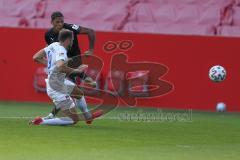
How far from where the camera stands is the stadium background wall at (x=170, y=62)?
18906 millimetres

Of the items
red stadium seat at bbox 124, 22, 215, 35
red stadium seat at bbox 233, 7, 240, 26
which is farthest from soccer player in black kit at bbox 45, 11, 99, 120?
red stadium seat at bbox 233, 7, 240, 26

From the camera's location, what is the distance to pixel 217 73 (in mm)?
18344

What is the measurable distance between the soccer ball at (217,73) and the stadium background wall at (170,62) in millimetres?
484

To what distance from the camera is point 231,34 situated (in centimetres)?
2073

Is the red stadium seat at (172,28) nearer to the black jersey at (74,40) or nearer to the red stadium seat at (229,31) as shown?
the red stadium seat at (229,31)

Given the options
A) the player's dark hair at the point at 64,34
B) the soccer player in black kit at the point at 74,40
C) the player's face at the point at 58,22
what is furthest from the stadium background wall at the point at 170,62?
the player's dark hair at the point at 64,34

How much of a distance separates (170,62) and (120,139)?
22.7 ft

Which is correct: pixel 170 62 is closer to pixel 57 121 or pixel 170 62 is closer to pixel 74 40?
pixel 74 40

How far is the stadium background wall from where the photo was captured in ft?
62.0

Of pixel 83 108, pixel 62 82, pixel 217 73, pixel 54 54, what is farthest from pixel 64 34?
pixel 217 73

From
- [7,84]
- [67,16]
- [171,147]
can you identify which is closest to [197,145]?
[171,147]

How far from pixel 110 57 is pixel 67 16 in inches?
135

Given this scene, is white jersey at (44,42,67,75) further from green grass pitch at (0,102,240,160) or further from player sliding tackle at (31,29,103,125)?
green grass pitch at (0,102,240,160)

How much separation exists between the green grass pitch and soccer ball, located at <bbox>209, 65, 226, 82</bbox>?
1.35 metres
